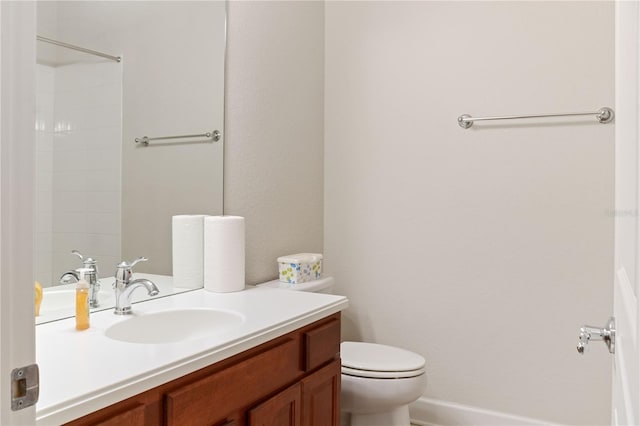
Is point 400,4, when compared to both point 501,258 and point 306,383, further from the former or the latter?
point 306,383

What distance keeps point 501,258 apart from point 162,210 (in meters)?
1.47

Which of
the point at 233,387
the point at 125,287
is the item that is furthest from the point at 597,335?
the point at 125,287

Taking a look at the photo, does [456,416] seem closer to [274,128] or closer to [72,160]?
[274,128]

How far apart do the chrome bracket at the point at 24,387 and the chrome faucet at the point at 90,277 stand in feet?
3.04

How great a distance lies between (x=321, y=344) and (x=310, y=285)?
22.8 inches

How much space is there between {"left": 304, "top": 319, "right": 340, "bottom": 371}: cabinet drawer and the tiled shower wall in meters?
0.66

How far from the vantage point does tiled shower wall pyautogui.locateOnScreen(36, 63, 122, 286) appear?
1.37 metres

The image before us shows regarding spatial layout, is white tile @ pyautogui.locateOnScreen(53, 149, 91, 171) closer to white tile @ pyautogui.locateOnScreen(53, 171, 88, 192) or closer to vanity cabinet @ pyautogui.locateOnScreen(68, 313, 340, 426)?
white tile @ pyautogui.locateOnScreen(53, 171, 88, 192)

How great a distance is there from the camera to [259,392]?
4.26 feet

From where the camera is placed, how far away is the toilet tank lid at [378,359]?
1950 millimetres

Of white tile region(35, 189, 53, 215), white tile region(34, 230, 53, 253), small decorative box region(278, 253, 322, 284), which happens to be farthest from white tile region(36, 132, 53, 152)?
small decorative box region(278, 253, 322, 284)

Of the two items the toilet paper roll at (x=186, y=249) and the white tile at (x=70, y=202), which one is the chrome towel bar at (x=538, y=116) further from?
the white tile at (x=70, y=202)

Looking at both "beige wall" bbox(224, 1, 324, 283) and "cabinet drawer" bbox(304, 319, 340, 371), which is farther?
"beige wall" bbox(224, 1, 324, 283)

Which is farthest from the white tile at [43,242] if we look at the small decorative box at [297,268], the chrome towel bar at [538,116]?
the chrome towel bar at [538,116]
